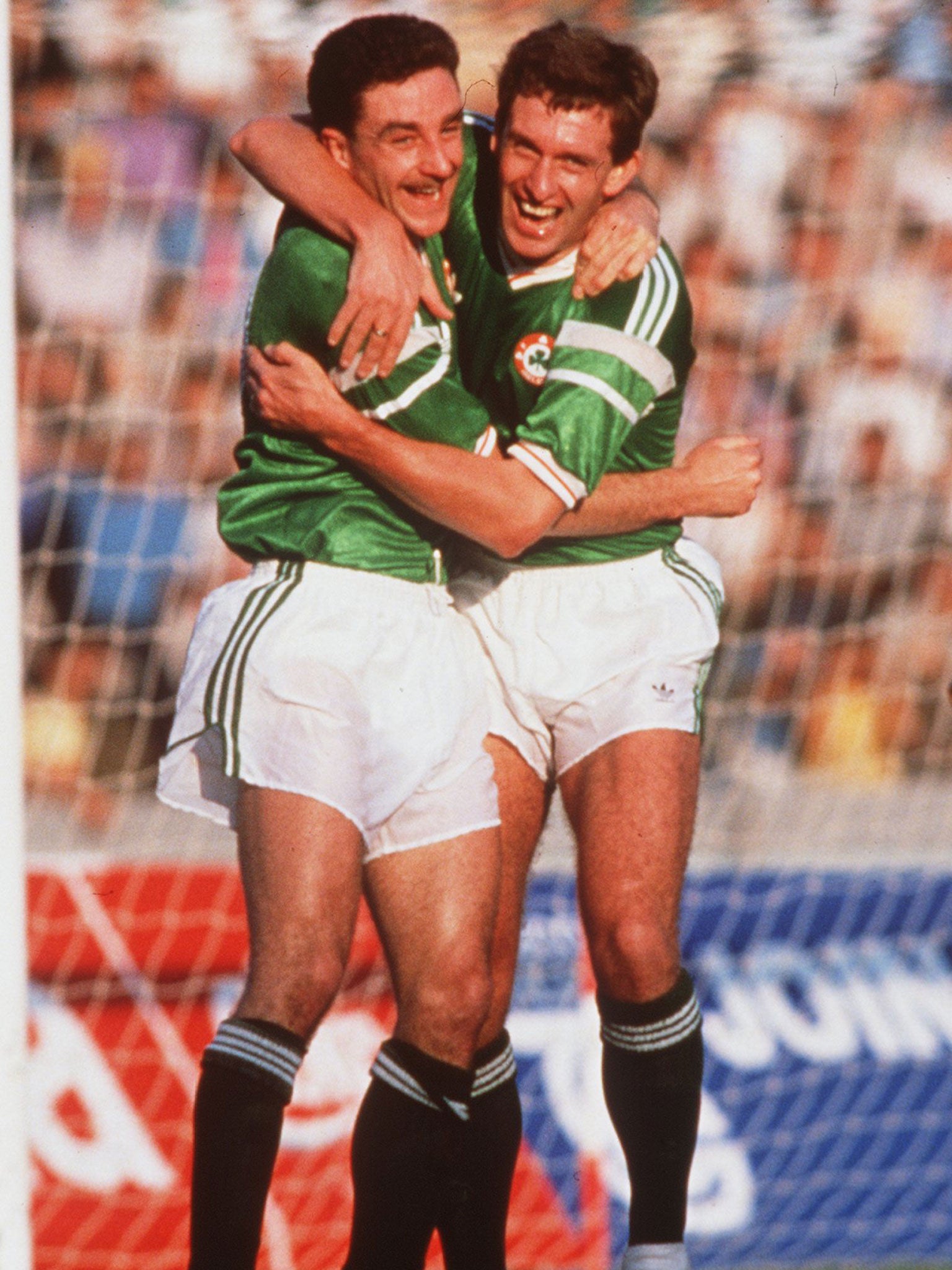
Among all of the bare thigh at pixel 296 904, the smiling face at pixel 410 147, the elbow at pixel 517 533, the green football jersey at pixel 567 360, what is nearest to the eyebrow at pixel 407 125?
the smiling face at pixel 410 147

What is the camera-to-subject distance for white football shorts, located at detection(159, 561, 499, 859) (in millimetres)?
2359

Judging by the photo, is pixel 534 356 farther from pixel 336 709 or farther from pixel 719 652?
pixel 719 652

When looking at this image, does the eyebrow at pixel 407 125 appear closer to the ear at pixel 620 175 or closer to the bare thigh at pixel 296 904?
the ear at pixel 620 175

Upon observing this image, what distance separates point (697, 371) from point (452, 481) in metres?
2.66

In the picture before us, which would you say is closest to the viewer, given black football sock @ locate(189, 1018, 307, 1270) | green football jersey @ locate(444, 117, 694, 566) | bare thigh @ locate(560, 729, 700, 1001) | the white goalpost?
the white goalpost

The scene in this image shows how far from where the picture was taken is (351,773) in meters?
2.36

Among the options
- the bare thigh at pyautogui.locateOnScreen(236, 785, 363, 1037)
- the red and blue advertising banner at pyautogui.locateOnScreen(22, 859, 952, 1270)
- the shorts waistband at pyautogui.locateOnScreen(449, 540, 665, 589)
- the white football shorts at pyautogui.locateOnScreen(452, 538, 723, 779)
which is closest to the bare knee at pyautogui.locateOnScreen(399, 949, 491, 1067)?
the bare thigh at pyautogui.locateOnScreen(236, 785, 363, 1037)

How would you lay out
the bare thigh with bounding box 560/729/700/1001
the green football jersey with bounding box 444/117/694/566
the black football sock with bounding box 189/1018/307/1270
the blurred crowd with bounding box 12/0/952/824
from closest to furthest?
the black football sock with bounding box 189/1018/307/1270 → the green football jersey with bounding box 444/117/694/566 → the bare thigh with bounding box 560/729/700/1001 → the blurred crowd with bounding box 12/0/952/824

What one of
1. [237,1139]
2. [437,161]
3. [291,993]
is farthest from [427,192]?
[237,1139]

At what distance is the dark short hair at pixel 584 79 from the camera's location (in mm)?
2436

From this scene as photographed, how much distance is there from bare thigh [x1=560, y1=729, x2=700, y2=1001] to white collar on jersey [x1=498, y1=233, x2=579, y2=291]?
640 mm

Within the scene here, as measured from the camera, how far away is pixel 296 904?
226cm

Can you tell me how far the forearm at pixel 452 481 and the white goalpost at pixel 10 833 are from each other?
48cm

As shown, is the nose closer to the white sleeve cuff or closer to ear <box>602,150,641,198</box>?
ear <box>602,150,641,198</box>
